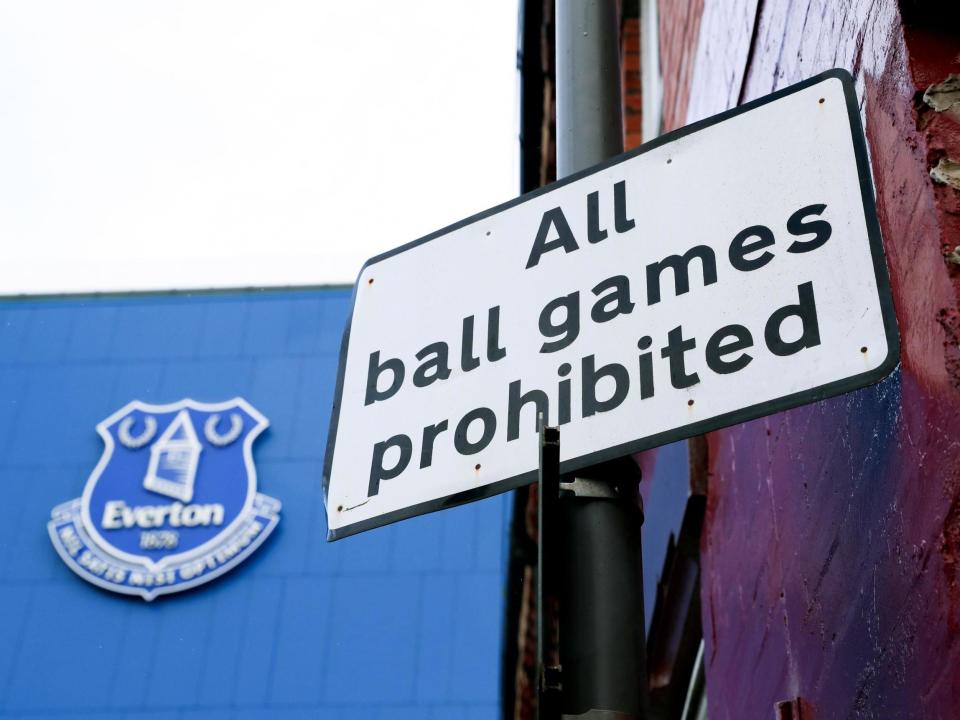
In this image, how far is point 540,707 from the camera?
6.33ft

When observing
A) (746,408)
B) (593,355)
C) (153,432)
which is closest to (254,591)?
(153,432)

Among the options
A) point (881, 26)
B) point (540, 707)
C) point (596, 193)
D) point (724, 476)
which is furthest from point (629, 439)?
point (724, 476)

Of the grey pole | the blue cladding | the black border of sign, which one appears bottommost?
the grey pole

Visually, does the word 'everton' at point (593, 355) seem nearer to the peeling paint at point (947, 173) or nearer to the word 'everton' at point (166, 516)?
the peeling paint at point (947, 173)

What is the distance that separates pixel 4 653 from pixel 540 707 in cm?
2002

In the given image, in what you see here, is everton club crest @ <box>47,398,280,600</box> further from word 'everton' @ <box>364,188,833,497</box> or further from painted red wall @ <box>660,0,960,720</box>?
word 'everton' @ <box>364,188,833,497</box>

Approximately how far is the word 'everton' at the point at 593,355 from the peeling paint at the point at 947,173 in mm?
345

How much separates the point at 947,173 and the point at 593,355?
2.57 ft

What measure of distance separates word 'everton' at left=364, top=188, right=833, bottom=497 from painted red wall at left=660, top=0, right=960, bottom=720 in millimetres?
334

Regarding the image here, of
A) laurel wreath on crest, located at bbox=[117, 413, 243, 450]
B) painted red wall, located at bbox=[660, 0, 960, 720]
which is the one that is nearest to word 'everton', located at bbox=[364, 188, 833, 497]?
painted red wall, located at bbox=[660, 0, 960, 720]

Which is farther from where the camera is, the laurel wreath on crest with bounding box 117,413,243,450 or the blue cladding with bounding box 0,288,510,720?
the laurel wreath on crest with bounding box 117,413,243,450

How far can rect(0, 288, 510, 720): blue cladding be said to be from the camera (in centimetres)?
1934

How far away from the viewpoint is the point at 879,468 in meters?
2.66

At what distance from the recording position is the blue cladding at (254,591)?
63.5ft
